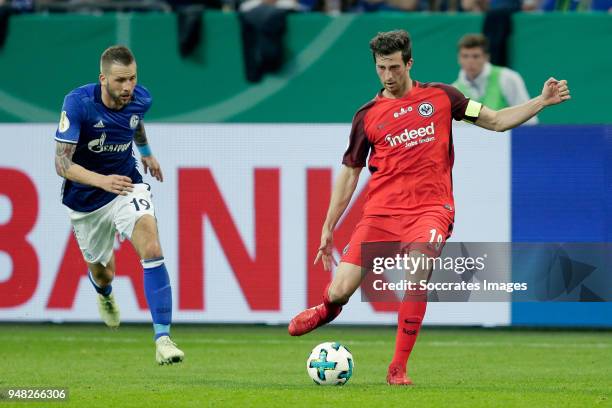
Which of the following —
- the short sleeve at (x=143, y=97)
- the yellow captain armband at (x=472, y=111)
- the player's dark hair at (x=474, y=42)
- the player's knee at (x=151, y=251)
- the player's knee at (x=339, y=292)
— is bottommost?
the player's knee at (x=339, y=292)

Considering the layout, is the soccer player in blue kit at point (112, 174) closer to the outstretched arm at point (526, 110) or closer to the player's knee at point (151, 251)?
the player's knee at point (151, 251)

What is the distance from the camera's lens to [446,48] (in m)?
13.8

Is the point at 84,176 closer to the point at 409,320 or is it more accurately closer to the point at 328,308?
the point at 328,308

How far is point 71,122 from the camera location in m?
9.32

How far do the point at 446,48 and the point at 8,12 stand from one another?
453cm

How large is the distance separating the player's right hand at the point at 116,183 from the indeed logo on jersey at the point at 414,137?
5.87 ft

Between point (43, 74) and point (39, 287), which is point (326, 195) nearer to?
point (39, 287)

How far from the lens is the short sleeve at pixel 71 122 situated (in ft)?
30.5

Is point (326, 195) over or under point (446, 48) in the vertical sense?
under

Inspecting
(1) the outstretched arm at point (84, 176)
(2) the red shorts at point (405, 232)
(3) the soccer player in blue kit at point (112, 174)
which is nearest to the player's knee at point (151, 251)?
(3) the soccer player in blue kit at point (112, 174)

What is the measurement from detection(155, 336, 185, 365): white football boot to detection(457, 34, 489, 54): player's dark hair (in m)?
4.97

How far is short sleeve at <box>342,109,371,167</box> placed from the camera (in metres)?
8.66

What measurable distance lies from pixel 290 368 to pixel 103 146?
2.06m

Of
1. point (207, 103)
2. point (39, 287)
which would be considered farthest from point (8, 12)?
point (39, 287)
